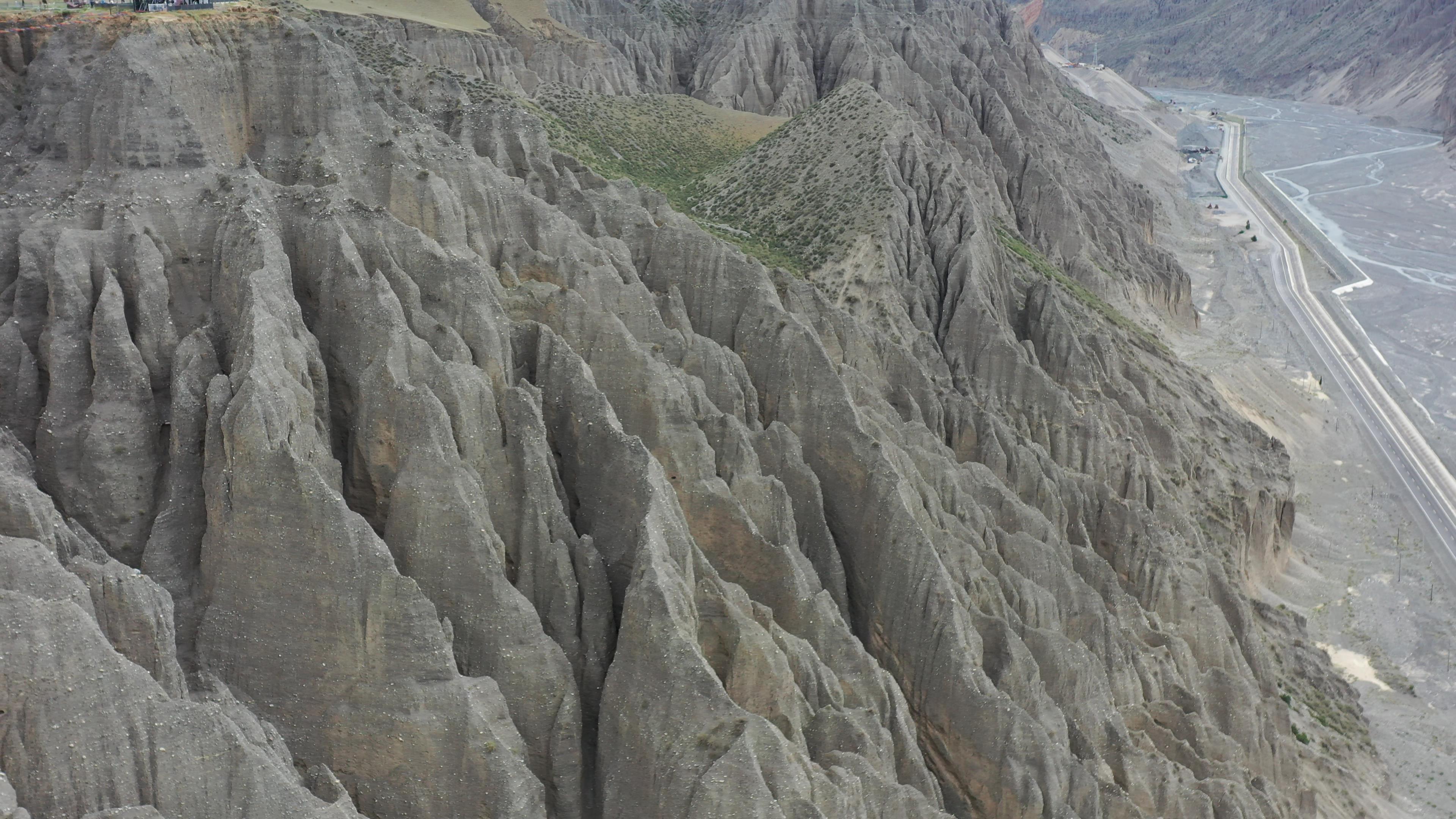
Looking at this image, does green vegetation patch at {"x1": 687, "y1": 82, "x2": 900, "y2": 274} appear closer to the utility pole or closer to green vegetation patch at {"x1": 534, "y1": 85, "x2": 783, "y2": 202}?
green vegetation patch at {"x1": 534, "y1": 85, "x2": 783, "y2": 202}

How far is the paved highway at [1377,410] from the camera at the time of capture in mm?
91938

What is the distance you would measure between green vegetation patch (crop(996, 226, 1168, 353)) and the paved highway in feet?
65.0

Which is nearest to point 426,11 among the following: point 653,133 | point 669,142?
point 653,133

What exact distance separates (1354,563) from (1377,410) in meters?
36.8

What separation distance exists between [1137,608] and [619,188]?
31039mm

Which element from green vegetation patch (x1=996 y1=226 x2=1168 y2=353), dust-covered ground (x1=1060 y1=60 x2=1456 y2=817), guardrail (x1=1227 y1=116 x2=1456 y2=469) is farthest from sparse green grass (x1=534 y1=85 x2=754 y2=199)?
guardrail (x1=1227 y1=116 x2=1456 y2=469)

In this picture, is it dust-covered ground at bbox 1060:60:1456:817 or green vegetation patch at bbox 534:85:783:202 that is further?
green vegetation patch at bbox 534:85:783:202

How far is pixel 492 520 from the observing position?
34062 mm

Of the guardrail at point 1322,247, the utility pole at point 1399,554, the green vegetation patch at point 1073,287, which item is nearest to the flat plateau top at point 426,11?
the green vegetation patch at point 1073,287

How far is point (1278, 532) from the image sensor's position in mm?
78188

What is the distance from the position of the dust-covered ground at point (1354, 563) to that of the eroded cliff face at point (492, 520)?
3.95m

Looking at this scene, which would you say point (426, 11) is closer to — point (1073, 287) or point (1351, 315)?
point (1073, 287)

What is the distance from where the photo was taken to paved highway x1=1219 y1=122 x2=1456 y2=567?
91.9m

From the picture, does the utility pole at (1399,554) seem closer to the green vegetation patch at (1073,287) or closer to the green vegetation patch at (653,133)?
the green vegetation patch at (1073,287)
